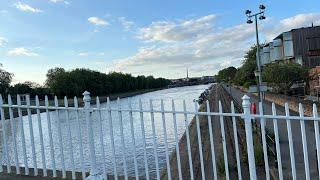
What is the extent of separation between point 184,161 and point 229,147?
4772 millimetres

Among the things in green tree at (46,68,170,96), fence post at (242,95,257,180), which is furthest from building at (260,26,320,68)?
green tree at (46,68,170,96)

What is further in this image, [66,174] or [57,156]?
[57,156]

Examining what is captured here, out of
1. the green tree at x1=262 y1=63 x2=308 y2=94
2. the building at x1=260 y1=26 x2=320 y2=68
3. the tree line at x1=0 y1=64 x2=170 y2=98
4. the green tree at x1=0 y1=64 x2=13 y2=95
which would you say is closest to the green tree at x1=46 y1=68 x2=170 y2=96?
the tree line at x1=0 y1=64 x2=170 y2=98

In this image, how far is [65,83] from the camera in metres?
130

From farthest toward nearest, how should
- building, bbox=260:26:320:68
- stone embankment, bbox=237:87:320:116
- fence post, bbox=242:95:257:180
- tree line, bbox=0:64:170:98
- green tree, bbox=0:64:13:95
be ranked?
tree line, bbox=0:64:170:98 < green tree, bbox=0:64:13:95 < building, bbox=260:26:320:68 < stone embankment, bbox=237:87:320:116 < fence post, bbox=242:95:257:180

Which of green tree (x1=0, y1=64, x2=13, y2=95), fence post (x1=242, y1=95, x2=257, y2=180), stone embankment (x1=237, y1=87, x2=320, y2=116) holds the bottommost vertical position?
stone embankment (x1=237, y1=87, x2=320, y2=116)

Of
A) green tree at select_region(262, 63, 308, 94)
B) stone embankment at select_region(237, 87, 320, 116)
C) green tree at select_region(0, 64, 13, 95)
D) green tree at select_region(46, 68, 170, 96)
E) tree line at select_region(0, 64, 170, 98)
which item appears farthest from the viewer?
green tree at select_region(46, 68, 170, 96)

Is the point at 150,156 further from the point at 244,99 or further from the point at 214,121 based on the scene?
the point at 244,99

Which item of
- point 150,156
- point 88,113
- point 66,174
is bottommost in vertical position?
point 150,156

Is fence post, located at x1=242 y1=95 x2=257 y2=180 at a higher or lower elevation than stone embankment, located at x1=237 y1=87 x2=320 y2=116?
higher

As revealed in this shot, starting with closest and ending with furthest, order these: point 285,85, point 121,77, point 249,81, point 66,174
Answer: point 66,174, point 285,85, point 249,81, point 121,77

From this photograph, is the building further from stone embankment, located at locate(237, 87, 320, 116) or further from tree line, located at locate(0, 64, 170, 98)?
tree line, located at locate(0, 64, 170, 98)

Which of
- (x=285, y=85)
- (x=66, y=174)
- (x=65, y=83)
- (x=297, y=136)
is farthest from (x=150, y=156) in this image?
(x=65, y=83)

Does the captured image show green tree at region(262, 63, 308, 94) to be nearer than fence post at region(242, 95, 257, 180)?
No
